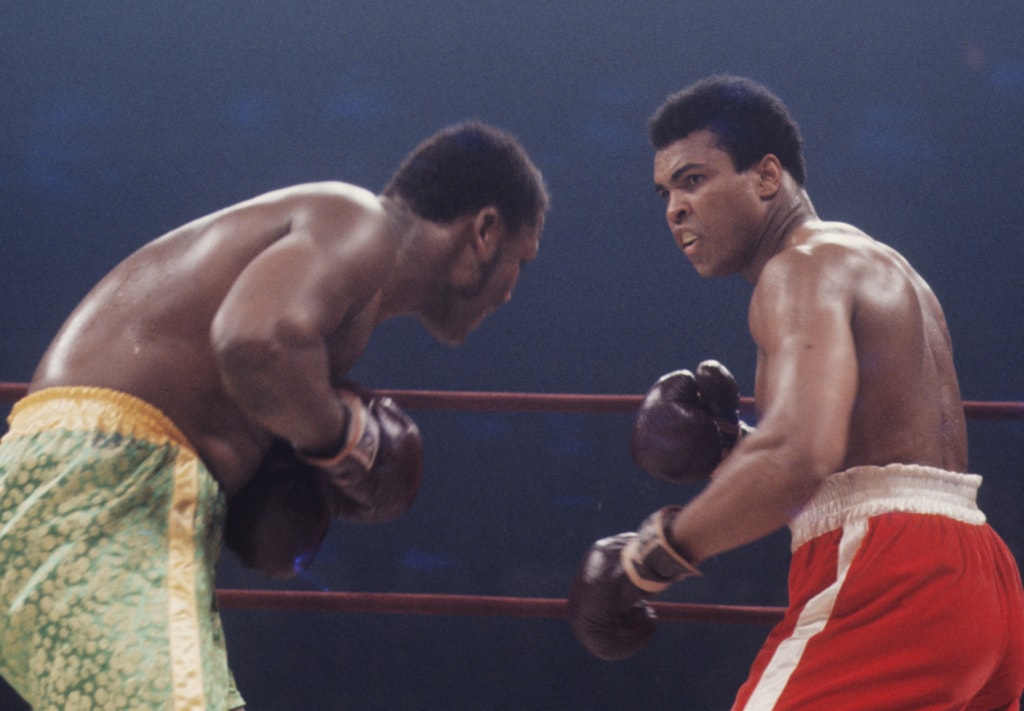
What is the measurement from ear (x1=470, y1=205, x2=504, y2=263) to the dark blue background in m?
2.02

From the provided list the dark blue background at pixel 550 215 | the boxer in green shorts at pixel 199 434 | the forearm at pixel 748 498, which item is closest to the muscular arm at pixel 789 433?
the forearm at pixel 748 498

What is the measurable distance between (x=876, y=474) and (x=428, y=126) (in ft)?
9.00

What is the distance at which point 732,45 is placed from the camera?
3600mm

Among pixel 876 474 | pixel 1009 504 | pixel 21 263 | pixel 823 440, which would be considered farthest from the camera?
pixel 21 263

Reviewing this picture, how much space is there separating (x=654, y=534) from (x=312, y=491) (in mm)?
499

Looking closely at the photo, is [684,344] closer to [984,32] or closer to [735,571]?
[735,571]

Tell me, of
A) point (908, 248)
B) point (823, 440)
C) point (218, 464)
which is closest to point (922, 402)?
point (823, 440)

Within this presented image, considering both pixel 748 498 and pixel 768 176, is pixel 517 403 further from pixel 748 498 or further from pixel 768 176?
pixel 748 498

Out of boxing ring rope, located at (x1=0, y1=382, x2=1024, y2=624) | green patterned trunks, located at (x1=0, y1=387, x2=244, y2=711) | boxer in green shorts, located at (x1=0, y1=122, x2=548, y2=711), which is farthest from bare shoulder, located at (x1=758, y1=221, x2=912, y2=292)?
green patterned trunks, located at (x1=0, y1=387, x2=244, y2=711)

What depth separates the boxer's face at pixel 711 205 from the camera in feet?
5.10

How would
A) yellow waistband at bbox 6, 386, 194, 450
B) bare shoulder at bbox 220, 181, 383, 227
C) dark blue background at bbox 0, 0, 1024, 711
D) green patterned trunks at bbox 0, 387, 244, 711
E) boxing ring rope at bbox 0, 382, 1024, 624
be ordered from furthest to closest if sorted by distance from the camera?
dark blue background at bbox 0, 0, 1024, 711 → boxing ring rope at bbox 0, 382, 1024, 624 → bare shoulder at bbox 220, 181, 383, 227 → yellow waistband at bbox 6, 386, 194, 450 → green patterned trunks at bbox 0, 387, 244, 711

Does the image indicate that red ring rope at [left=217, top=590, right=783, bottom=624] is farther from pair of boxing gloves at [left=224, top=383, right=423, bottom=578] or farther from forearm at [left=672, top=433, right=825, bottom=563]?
forearm at [left=672, top=433, right=825, bottom=563]

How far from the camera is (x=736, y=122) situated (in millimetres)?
1593

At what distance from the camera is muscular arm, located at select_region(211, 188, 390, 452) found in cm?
110
